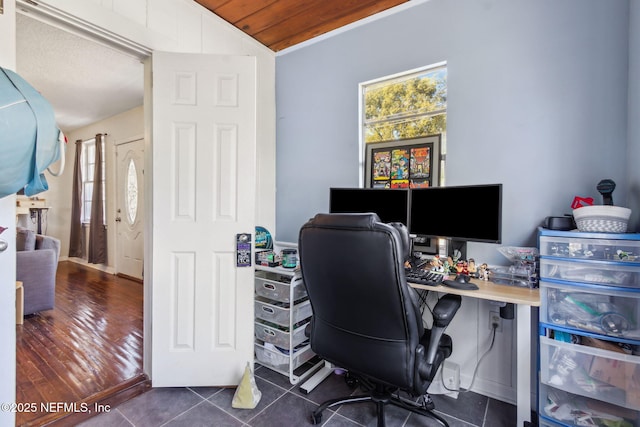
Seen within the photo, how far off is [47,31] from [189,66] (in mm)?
1712

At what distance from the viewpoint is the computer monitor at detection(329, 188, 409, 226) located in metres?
Result: 2.10

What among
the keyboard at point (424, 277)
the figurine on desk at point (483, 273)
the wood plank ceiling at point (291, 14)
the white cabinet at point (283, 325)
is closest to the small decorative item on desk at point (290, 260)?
the white cabinet at point (283, 325)

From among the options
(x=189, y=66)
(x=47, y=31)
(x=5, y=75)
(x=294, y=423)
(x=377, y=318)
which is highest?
(x=47, y=31)

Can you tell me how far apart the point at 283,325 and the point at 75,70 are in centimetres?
360

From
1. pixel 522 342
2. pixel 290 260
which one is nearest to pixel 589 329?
pixel 522 342

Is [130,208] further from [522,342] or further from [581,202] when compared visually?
[581,202]

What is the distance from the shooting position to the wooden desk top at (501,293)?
4.67 ft

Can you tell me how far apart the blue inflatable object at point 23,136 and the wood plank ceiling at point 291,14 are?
1.60 m

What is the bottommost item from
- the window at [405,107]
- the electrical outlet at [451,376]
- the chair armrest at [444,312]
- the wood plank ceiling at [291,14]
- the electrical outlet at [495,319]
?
the electrical outlet at [451,376]

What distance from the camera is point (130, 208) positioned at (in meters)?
4.84

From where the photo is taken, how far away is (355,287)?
1297mm

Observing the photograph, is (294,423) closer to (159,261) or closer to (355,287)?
(355,287)

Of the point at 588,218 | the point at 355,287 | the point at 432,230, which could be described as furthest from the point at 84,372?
the point at 588,218

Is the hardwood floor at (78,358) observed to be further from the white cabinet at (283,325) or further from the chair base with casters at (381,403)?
the chair base with casters at (381,403)
